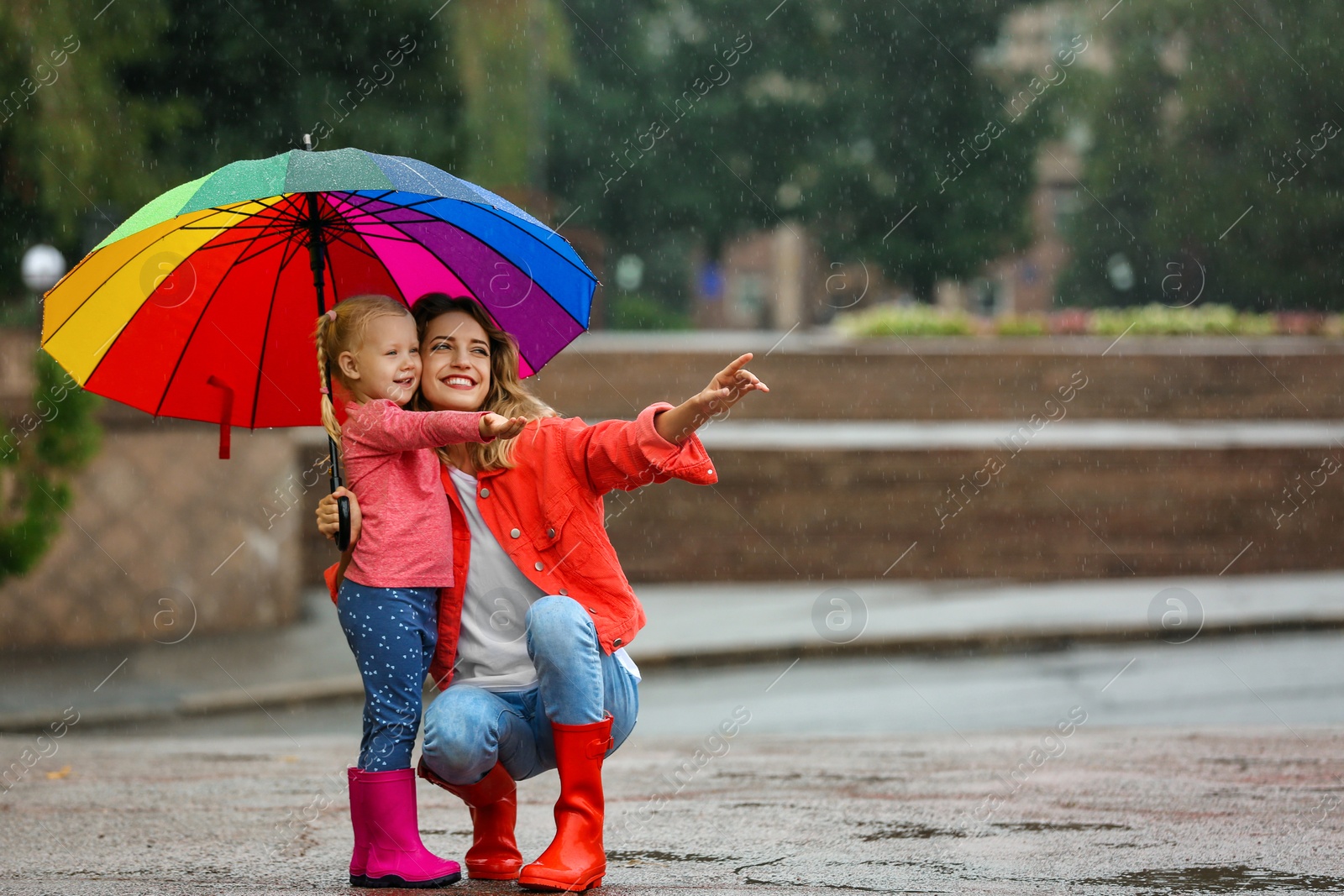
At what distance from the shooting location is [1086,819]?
175 inches

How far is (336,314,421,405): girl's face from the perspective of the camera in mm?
3385

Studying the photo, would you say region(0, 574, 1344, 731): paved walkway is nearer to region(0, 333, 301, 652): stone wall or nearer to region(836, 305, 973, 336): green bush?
region(0, 333, 301, 652): stone wall

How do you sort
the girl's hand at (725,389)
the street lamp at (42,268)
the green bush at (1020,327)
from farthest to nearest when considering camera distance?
the green bush at (1020,327) → the street lamp at (42,268) → the girl's hand at (725,389)

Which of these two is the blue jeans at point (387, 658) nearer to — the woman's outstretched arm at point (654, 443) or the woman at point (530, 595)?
the woman at point (530, 595)

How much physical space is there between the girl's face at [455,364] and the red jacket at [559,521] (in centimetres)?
17

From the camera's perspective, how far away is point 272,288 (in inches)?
150

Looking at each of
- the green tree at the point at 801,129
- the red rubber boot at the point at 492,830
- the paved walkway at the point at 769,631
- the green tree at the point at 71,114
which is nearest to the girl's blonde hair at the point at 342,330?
the red rubber boot at the point at 492,830

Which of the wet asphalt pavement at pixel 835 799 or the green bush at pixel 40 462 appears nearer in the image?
the wet asphalt pavement at pixel 835 799

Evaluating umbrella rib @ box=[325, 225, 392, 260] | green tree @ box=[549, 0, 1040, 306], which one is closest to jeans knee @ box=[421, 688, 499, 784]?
umbrella rib @ box=[325, 225, 392, 260]

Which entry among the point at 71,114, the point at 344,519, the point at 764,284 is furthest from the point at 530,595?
the point at 764,284

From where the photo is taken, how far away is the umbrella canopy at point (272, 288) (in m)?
3.54

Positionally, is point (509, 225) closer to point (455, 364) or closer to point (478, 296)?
point (478, 296)

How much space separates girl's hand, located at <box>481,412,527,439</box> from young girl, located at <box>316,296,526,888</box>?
17 centimetres

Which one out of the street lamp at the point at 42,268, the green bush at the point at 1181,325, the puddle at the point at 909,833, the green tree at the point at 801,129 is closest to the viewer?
the puddle at the point at 909,833
